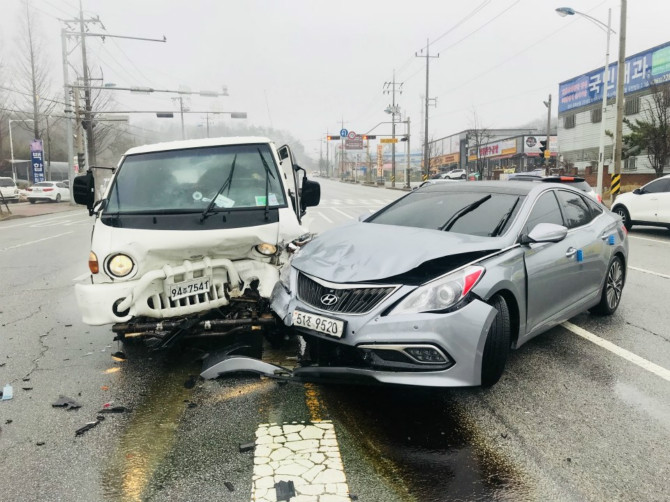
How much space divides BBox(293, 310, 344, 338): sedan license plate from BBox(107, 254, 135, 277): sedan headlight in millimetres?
1562

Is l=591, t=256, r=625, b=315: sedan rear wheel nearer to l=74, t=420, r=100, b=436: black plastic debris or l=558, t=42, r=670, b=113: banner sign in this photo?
l=74, t=420, r=100, b=436: black plastic debris

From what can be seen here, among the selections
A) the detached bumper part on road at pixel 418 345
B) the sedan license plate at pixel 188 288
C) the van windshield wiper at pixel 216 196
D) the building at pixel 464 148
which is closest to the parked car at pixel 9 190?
the van windshield wiper at pixel 216 196

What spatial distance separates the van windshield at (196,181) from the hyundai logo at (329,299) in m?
1.66

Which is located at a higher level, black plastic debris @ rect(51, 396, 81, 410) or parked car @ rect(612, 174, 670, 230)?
parked car @ rect(612, 174, 670, 230)

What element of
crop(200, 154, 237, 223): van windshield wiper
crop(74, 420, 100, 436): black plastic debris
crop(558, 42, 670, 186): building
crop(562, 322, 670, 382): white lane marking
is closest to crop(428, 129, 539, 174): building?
crop(558, 42, 670, 186): building

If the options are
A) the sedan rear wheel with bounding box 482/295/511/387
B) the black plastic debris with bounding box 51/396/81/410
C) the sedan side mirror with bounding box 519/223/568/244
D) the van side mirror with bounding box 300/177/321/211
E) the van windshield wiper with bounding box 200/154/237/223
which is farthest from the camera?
the van side mirror with bounding box 300/177/321/211

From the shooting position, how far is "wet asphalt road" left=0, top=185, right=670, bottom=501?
290 centimetres

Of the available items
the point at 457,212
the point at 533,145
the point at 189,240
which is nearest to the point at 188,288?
the point at 189,240

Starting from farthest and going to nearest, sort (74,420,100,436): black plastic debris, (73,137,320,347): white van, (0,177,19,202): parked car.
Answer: (0,177,19,202): parked car → (73,137,320,347): white van → (74,420,100,436): black plastic debris

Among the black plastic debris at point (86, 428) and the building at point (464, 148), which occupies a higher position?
the building at point (464, 148)

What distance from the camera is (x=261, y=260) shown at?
4.94 meters

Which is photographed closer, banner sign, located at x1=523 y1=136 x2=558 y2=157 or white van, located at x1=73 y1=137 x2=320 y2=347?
white van, located at x1=73 y1=137 x2=320 y2=347

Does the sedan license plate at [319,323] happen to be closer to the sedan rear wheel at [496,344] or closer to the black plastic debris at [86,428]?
the sedan rear wheel at [496,344]

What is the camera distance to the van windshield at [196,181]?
5.06 m
